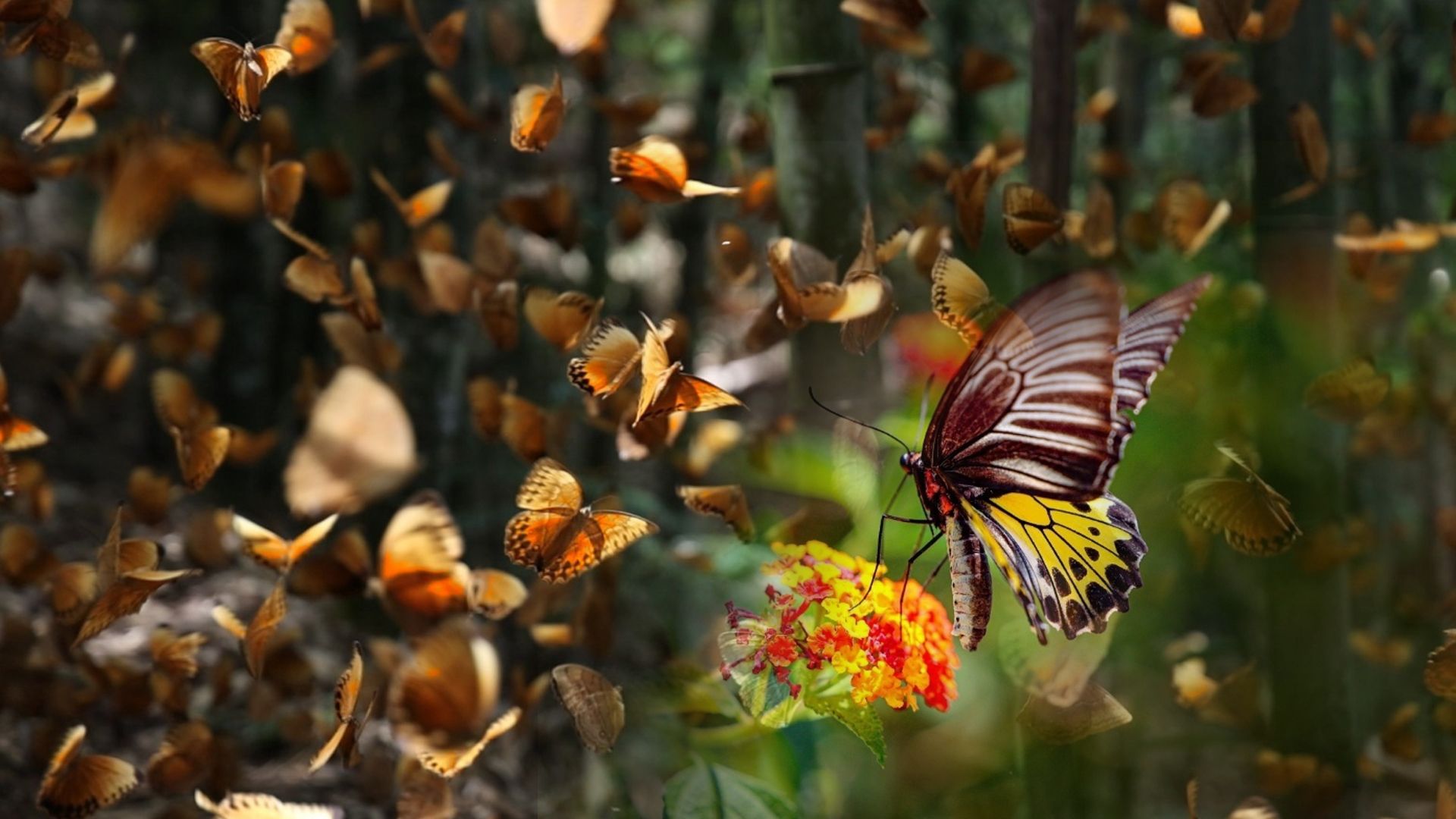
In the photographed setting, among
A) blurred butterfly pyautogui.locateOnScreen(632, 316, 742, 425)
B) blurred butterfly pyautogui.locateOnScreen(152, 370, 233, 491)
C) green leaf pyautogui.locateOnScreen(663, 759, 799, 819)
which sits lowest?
green leaf pyautogui.locateOnScreen(663, 759, 799, 819)

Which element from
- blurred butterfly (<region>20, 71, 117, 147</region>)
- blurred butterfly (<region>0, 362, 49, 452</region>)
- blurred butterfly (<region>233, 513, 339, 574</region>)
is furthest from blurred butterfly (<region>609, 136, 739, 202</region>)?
blurred butterfly (<region>0, 362, 49, 452</region>)

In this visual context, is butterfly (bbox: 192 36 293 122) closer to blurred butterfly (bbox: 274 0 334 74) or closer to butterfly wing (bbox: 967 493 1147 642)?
blurred butterfly (bbox: 274 0 334 74)

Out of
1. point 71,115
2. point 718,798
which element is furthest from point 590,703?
point 71,115

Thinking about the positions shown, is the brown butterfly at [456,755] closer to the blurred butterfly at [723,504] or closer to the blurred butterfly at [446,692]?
the blurred butterfly at [446,692]

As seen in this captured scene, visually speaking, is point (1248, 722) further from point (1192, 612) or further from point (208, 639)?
point (208, 639)

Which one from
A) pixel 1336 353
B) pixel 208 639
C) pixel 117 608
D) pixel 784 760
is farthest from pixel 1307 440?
pixel 208 639

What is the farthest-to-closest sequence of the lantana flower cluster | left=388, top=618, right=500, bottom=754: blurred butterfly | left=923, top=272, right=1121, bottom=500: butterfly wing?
left=388, top=618, right=500, bottom=754: blurred butterfly < the lantana flower cluster < left=923, top=272, right=1121, bottom=500: butterfly wing

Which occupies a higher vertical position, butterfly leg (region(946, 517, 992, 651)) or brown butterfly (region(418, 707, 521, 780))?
butterfly leg (region(946, 517, 992, 651))
